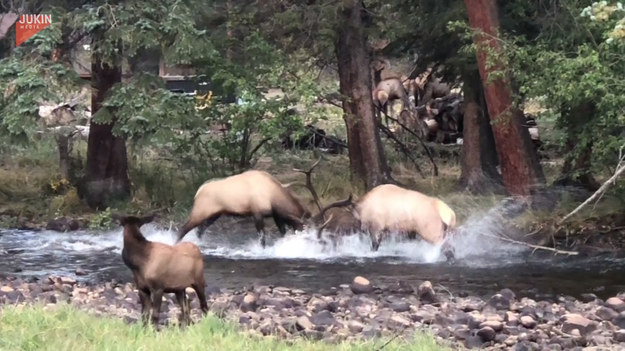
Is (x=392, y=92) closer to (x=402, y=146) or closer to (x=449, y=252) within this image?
(x=402, y=146)

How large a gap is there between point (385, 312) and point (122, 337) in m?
4.08

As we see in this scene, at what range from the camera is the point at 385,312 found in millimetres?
10453

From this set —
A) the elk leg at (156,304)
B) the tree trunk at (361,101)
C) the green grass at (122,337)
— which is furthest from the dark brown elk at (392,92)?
the green grass at (122,337)

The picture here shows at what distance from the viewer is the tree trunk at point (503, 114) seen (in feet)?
49.6

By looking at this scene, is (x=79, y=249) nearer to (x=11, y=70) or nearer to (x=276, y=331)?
(x=11, y=70)

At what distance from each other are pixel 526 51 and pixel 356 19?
433cm

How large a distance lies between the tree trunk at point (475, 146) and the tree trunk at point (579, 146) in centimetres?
178

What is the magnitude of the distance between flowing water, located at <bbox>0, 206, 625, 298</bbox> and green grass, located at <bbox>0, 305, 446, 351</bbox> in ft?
17.5

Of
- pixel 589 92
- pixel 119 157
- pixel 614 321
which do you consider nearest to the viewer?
pixel 614 321

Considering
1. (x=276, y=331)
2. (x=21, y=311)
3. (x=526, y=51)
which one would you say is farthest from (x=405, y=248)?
(x=21, y=311)

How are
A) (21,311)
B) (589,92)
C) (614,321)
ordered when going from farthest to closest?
(589,92)
(614,321)
(21,311)

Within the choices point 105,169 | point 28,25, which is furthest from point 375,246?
point 28,25

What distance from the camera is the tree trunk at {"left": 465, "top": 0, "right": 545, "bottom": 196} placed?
15117 mm

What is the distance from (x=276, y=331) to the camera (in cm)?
836
